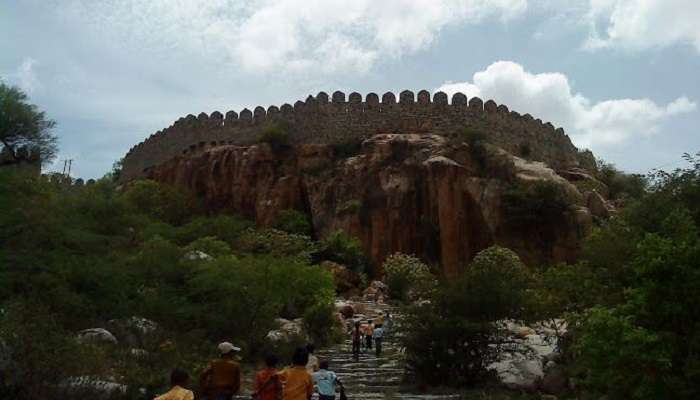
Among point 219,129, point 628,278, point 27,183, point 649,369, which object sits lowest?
point 649,369

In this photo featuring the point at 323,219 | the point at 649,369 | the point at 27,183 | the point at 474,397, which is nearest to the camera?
the point at 649,369

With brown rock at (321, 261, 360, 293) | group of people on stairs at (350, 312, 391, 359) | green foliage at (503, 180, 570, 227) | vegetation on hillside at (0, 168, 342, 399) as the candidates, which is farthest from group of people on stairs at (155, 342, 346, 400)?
green foliage at (503, 180, 570, 227)

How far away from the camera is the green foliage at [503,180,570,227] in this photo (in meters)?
34.8

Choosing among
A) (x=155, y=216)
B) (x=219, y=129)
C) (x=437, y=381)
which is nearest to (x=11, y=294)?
(x=437, y=381)

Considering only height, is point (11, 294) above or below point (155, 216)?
below

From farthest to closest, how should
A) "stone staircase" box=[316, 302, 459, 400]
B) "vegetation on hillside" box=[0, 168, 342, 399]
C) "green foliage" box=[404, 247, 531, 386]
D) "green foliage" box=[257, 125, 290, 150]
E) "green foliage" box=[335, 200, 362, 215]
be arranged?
"green foliage" box=[257, 125, 290, 150] < "green foliage" box=[335, 200, 362, 215] < "green foliage" box=[404, 247, 531, 386] < "stone staircase" box=[316, 302, 459, 400] < "vegetation on hillside" box=[0, 168, 342, 399]

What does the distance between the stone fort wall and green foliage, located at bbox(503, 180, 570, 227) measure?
6981mm

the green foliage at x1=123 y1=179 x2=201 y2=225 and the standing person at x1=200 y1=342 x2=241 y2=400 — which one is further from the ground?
the green foliage at x1=123 y1=179 x2=201 y2=225

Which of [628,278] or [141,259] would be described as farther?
[141,259]

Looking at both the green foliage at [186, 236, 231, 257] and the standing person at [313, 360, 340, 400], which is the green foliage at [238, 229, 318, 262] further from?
the standing person at [313, 360, 340, 400]

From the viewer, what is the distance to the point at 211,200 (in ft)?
150

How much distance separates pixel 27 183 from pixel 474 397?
1413 cm

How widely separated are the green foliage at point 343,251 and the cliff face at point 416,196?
184cm

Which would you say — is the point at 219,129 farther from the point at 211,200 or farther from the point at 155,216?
the point at 155,216
